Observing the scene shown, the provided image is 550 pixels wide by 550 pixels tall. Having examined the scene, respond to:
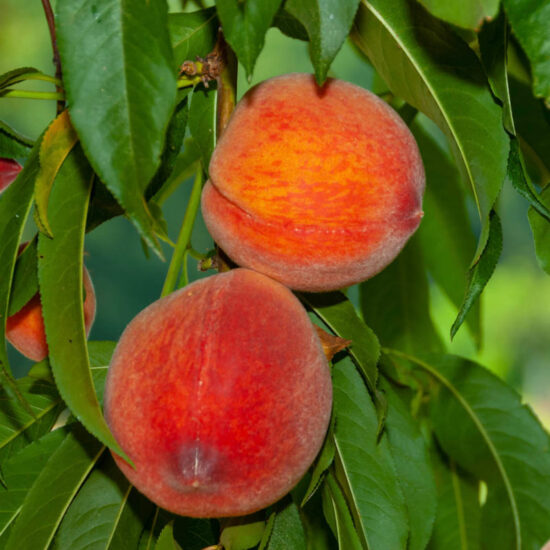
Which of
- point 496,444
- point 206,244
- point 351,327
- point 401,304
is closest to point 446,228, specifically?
point 401,304

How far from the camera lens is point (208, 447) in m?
0.58

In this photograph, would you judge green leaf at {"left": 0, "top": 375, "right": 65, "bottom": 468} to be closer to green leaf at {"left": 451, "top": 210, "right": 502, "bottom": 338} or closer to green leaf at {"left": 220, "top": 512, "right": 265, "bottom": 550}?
green leaf at {"left": 220, "top": 512, "right": 265, "bottom": 550}

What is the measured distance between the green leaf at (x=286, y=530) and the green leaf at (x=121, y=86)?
33 centimetres

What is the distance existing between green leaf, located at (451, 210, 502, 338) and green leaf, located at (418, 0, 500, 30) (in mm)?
181

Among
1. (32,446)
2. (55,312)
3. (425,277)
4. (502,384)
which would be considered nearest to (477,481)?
(502,384)

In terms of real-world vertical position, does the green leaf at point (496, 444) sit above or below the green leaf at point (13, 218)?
below

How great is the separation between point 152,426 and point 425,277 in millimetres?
709

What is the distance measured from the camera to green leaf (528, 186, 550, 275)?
26.5 inches

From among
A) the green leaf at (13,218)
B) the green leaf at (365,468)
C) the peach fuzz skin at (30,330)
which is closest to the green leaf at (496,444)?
the green leaf at (365,468)

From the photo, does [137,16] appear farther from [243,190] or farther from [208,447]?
[208,447]

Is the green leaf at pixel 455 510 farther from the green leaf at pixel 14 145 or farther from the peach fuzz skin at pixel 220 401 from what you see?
the green leaf at pixel 14 145

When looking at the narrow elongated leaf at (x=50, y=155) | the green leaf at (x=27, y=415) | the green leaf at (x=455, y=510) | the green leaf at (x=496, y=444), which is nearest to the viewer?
the narrow elongated leaf at (x=50, y=155)

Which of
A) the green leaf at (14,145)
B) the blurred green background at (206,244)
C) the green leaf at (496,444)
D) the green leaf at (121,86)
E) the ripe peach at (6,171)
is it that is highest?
the green leaf at (121,86)

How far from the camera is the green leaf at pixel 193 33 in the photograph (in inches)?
28.4
